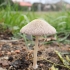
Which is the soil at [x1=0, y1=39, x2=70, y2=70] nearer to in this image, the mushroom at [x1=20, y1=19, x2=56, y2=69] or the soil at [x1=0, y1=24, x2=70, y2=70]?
the soil at [x1=0, y1=24, x2=70, y2=70]

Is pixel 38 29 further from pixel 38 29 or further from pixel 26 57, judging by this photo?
pixel 26 57

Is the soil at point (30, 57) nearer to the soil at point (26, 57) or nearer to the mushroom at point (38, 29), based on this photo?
the soil at point (26, 57)

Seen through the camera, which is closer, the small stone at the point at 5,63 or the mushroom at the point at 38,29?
the mushroom at the point at 38,29

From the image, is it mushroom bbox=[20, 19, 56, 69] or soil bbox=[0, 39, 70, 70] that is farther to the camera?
soil bbox=[0, 39, 70, 70]

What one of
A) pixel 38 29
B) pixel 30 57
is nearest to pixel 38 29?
pixel 38 29

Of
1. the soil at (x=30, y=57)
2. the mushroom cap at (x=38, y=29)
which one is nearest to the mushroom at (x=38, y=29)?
the mushroom cap at (x=38, y=29)

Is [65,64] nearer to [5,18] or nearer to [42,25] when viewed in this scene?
[42,25]

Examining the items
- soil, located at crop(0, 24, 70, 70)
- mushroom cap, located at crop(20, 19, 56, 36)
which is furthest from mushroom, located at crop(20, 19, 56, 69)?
soil, located at crop(0, 24, 70, 70)

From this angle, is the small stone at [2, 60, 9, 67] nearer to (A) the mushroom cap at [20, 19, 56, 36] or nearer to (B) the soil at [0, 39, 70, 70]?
(B) the soil at [0, 39, 70, 70]

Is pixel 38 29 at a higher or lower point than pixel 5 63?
higher

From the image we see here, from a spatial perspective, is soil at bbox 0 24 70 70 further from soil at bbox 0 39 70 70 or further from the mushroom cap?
the mushroom cap

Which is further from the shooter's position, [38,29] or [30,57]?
[30,57]

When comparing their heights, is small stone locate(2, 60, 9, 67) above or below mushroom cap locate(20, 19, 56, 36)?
below
